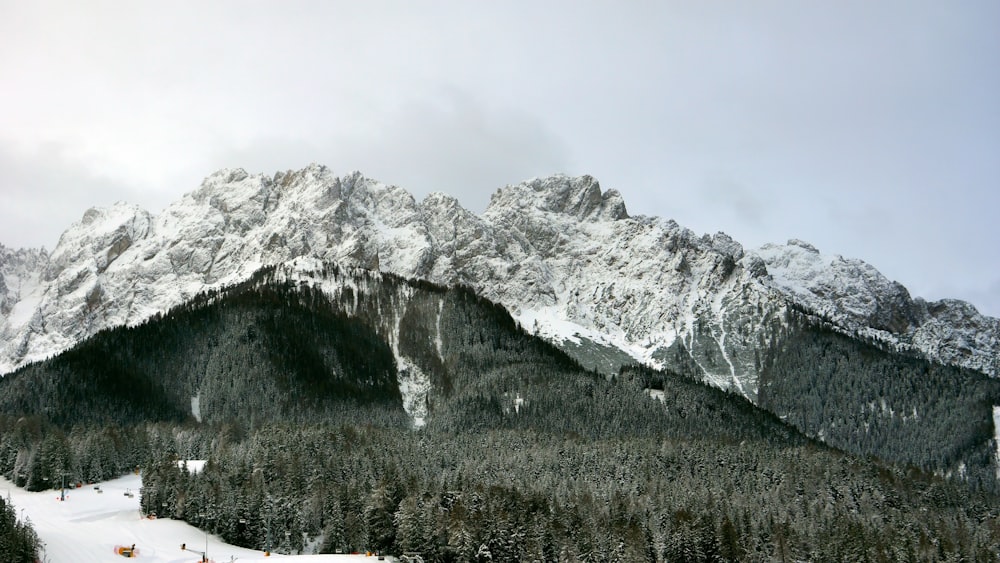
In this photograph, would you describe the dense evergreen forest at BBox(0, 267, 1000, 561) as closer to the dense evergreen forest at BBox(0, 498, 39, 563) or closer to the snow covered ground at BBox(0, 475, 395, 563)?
the snow covered ground at BBox(0, 475, 395, 563)

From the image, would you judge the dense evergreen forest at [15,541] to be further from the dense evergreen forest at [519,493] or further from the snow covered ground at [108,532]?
the dense evergreen forest at [519,493]

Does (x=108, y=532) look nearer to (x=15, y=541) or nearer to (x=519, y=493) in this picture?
(x=15, y=541)

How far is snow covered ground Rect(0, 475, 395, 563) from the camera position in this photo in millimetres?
116812

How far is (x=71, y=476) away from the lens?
510 ft

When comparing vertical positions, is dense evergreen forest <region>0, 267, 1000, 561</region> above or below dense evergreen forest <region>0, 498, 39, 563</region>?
above

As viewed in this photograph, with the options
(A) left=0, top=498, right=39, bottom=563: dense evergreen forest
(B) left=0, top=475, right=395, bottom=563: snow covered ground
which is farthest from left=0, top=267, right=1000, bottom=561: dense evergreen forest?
(A) left=0, top=498, right=39, bottom=563: dense evergreen forest

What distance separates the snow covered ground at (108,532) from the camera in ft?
383

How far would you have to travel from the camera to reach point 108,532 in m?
129

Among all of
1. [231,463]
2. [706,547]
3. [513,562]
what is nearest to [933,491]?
[706,547]

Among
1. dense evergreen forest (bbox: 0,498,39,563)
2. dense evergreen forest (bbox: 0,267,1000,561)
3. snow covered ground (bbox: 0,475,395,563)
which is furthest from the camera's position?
dense evergreen forest (bbox: 0,267,1000,561)

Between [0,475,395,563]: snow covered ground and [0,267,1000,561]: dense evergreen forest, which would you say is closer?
[0,475,395,563]: snow covered ground

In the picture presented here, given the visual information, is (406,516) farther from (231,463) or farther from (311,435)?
(311,435)

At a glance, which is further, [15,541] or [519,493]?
[519,493]

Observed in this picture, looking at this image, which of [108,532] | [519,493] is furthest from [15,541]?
[519,493]
